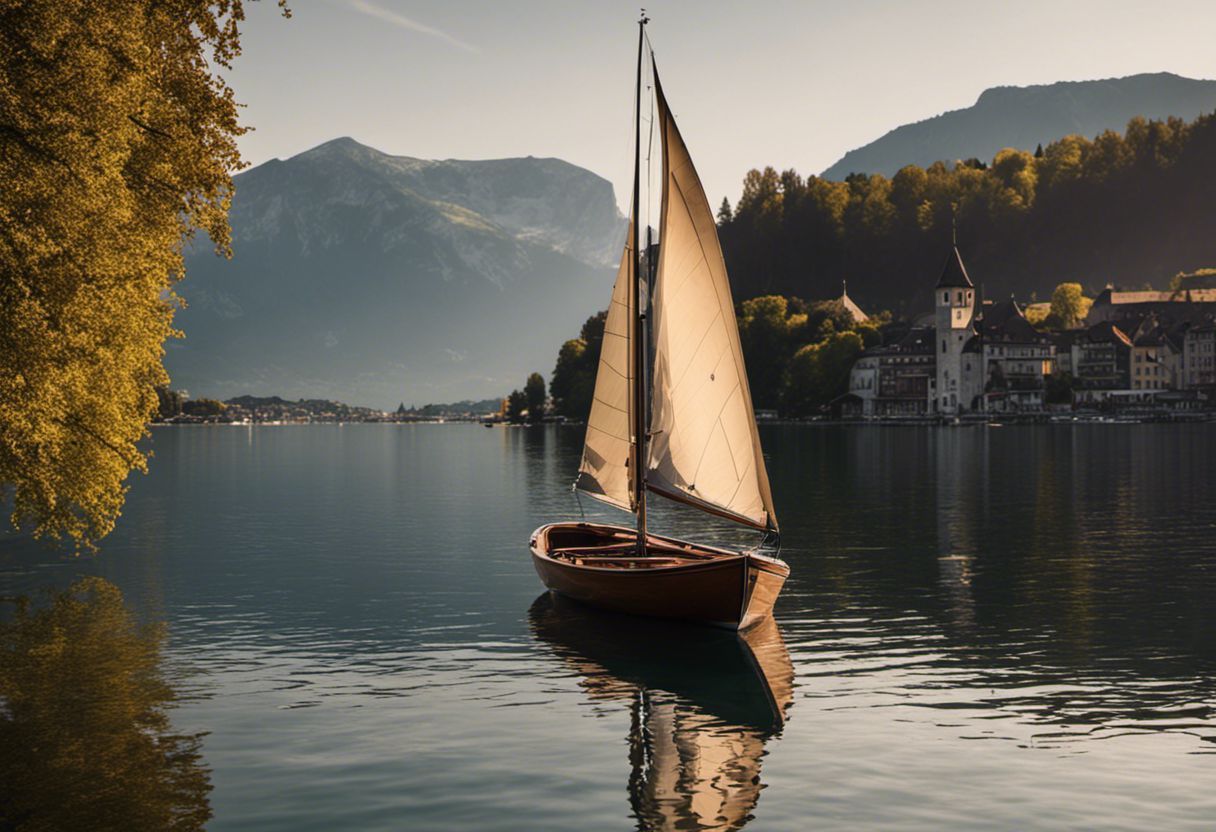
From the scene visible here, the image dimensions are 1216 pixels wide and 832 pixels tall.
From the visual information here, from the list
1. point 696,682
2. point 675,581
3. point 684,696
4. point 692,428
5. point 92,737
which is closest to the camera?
point 92,737

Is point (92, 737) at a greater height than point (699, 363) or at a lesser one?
lesser

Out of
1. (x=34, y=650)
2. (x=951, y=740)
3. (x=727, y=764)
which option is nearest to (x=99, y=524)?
(x=34, y=650)

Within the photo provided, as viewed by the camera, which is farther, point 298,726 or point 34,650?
point 34,650

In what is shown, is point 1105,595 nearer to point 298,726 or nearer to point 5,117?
point 298,726

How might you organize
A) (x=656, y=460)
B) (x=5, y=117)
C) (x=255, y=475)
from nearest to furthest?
(x=5, y=117) < (x=656, y=460) < (x=255, y=475)

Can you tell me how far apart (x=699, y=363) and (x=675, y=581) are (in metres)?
5.73

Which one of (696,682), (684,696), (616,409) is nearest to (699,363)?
(616,409)

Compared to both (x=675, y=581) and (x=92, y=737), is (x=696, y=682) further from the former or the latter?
(x=92, y=737)

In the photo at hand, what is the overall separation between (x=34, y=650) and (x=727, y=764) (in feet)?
60.4

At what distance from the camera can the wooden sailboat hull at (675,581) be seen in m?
31.3

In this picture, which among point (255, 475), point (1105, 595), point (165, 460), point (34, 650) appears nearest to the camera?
point (34, 650)

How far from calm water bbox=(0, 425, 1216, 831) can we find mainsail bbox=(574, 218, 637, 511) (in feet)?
13.4

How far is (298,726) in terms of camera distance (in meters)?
23.3

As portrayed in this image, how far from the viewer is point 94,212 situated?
27578 mm
